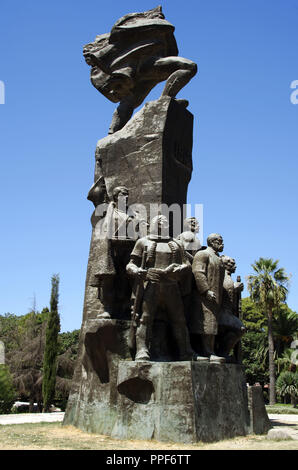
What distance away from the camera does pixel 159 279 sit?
6996 millimetres

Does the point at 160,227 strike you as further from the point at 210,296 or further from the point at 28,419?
the point at 28,419

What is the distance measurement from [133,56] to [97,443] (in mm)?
6997

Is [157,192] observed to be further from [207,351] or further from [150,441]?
[150,441]

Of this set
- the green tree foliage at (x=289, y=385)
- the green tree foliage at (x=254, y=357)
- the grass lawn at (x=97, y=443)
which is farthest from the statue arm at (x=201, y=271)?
the green tree foliage at (x=254, y=357)

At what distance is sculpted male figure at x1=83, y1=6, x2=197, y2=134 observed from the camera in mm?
9852

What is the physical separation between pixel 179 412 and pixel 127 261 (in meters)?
2.42

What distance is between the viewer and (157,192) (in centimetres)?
827

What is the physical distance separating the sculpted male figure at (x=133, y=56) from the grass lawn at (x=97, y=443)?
5520 millimetres

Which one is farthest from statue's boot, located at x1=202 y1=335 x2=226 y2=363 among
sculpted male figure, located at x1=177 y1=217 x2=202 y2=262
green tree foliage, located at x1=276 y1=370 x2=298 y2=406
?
green tree foliage, located at x1=276 y1=370 x2=298 y2=406

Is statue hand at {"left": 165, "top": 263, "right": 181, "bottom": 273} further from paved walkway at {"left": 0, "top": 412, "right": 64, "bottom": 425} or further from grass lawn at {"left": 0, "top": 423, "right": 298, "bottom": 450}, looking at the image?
paved walkway at {"left": 0, "top": 412, "right": 64, "bottom": 425}

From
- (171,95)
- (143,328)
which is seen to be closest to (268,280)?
(171,95)

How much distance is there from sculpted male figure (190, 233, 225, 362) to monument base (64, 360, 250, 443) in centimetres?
52

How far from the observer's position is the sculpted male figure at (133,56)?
9.85m
